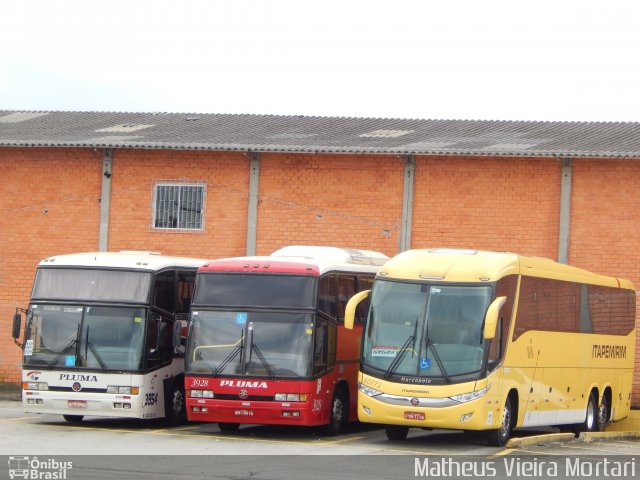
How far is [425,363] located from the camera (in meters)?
18.1

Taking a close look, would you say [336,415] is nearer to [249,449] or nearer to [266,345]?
[266,345]

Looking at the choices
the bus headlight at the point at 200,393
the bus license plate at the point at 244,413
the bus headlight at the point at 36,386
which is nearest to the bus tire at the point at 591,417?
the bus license plate at the point at 244,413

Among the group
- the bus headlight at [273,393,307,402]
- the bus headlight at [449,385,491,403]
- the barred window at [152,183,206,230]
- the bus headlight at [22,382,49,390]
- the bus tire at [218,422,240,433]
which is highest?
the barred window at [152,183,206,230]

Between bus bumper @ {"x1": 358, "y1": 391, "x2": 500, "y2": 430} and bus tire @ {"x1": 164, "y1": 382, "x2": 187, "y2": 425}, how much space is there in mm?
4195

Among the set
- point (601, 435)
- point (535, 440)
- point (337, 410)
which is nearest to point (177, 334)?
point (337, 410)

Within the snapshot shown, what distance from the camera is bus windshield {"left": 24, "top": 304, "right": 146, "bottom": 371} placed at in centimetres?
1994

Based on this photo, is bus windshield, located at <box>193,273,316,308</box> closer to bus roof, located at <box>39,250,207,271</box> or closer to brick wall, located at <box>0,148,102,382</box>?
bus roof, located at <box>39,250,207,271</box>

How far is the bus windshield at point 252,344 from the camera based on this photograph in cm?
1894

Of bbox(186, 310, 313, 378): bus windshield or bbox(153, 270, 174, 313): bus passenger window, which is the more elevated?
bbox(153, 270, 174, 313): bus passenger window

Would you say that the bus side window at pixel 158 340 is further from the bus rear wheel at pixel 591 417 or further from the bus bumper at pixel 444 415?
the bus rear wheel at pixel 591 417

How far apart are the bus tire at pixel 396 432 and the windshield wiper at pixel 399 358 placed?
123cm

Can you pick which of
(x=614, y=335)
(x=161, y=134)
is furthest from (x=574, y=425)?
(x=161, y=134)

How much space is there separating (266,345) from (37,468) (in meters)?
5.79

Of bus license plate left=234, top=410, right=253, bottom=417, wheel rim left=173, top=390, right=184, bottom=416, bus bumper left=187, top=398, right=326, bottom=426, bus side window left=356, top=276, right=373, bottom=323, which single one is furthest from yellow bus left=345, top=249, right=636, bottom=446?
wheel rim left=173, top=390, right=184, bottom=416
